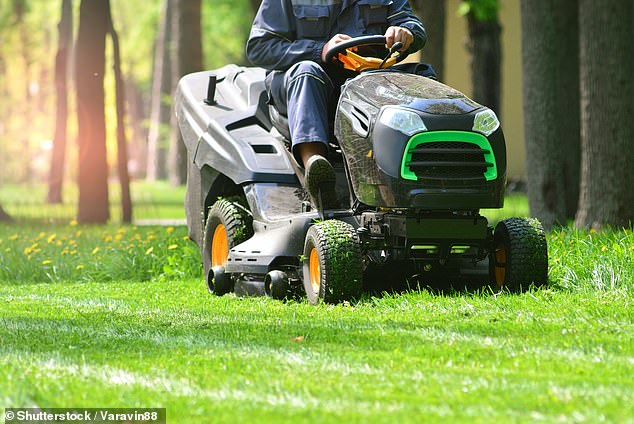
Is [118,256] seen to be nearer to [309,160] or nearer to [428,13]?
[309,160]

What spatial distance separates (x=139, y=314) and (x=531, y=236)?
80.6 inches

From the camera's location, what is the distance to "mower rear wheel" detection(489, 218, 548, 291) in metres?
6.67

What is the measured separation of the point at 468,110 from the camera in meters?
6.50

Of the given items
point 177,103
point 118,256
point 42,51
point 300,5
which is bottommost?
point 42,51

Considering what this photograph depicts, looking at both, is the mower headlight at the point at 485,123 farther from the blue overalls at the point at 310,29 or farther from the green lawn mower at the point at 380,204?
the blue overalls at the point at 310,29

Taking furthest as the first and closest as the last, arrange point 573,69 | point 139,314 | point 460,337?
point 573,69
point 139,314
point 460,337

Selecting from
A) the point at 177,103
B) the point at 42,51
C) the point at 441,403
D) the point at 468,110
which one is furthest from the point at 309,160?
the point at 42,51

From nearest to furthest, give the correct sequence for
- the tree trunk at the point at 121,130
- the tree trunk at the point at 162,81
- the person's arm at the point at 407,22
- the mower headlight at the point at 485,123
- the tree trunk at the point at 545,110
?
the mower headlight at the point at 485,123
the person's arm at the point at 407,22
the tree trunk at the point at 545,110
the tree trunk at the point at 121,130
the tree trunk at the point at 162,81

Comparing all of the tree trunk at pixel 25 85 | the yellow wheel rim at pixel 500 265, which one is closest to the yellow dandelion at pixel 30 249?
the yellow wheel rim at pixel 500 265

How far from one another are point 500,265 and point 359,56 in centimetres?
140

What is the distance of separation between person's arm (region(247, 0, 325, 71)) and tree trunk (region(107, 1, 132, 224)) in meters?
4.98

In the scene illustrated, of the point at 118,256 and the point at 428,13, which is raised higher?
the point at 428,13

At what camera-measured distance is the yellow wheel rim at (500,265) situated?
683 cm

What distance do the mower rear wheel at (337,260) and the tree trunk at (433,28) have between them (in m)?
8.96
